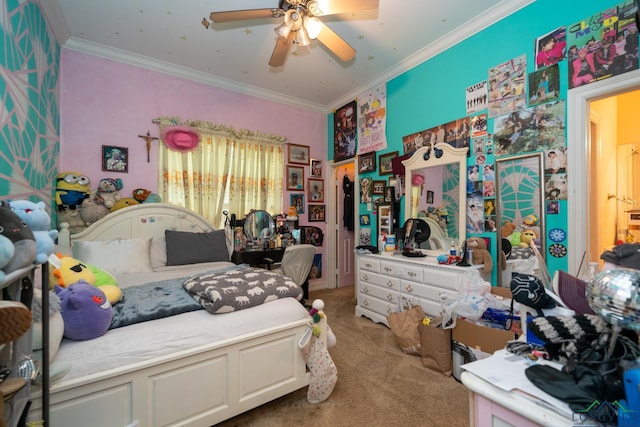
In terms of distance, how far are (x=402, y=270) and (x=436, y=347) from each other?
0.75 meters

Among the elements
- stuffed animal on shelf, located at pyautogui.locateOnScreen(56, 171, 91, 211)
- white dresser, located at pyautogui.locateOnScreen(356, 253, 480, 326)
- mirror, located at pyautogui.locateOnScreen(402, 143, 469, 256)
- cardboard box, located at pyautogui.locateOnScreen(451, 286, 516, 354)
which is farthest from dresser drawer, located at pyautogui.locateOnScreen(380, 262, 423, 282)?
stuffed animal on shelf, located at pyautogui.locateOnScreen(56, 171, 91, 211)

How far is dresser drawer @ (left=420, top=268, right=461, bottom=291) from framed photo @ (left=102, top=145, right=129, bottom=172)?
3250mm

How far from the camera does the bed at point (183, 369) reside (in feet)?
3.72

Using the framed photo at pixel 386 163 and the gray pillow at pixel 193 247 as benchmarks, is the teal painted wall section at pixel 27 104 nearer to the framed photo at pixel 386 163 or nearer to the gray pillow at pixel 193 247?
the gray pillow at pixel 193 247

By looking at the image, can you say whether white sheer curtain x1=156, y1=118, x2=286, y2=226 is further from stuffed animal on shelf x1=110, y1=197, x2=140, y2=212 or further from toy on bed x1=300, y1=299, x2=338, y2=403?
toy on bed x1=300, y1=299, x2=338, y2=403

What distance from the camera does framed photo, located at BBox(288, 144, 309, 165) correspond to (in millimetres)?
4078

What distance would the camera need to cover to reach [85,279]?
1497mm

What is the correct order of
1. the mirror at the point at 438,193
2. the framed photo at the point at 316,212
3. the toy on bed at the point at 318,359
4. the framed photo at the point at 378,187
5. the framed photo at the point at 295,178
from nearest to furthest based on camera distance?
the toy on bed at the point at 318,359 → the mirror at the point at 438,193 → the framed photo at the point at 378,187 → the framed photo at the point at 295,178 → the framed photo at the point at 316,212

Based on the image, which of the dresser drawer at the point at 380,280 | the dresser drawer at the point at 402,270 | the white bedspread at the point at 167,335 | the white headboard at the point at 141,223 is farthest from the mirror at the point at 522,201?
the white headboard at the point at 141,223

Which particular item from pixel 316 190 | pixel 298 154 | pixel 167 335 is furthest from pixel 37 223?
pixel 316 190

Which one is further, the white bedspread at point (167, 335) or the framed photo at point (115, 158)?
the framed photo at point (115, 158)

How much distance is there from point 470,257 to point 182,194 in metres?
3.11

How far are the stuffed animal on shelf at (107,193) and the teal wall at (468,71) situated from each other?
294cm

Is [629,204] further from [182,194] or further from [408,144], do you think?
[182,194]
